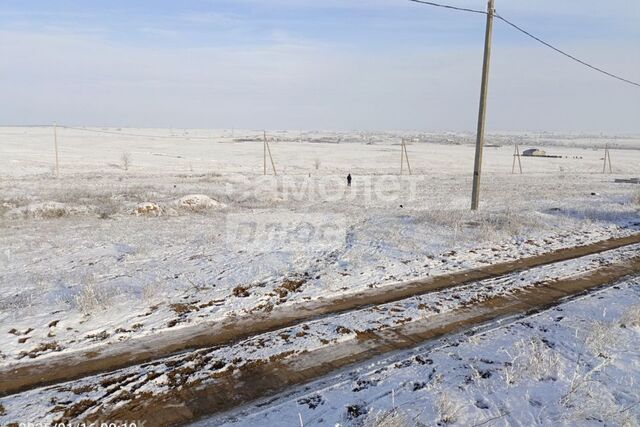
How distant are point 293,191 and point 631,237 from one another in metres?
14.1

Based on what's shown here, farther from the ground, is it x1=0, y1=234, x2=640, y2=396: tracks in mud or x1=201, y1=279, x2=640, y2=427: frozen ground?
x1=201, y1=279, x2=640, y2=427: frozen ground

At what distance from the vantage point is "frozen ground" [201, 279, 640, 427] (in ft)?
11.4

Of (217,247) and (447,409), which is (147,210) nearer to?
(217,247)

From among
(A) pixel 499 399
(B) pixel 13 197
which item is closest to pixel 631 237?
(A) pixel 499 399

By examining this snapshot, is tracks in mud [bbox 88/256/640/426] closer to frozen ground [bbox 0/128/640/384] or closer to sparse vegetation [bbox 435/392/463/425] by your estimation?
sparse vegetation [bbox 435/392/463/425]

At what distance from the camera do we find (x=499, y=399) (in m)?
3.73

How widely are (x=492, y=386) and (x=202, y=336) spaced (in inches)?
131

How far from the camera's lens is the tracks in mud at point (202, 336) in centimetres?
416

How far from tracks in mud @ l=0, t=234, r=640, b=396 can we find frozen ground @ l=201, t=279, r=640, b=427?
1427 millimetres

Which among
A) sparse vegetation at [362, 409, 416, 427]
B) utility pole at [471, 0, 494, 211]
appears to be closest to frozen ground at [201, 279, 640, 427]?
sparse vegetation at [362, 409, 416, 427]

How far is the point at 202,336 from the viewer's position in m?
5.02

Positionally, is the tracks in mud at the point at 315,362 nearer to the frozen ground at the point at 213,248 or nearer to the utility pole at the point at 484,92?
the frozen ground at the point at 213,248

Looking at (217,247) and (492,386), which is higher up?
(492,386)

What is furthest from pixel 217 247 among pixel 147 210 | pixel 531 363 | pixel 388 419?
pixel 531 363
